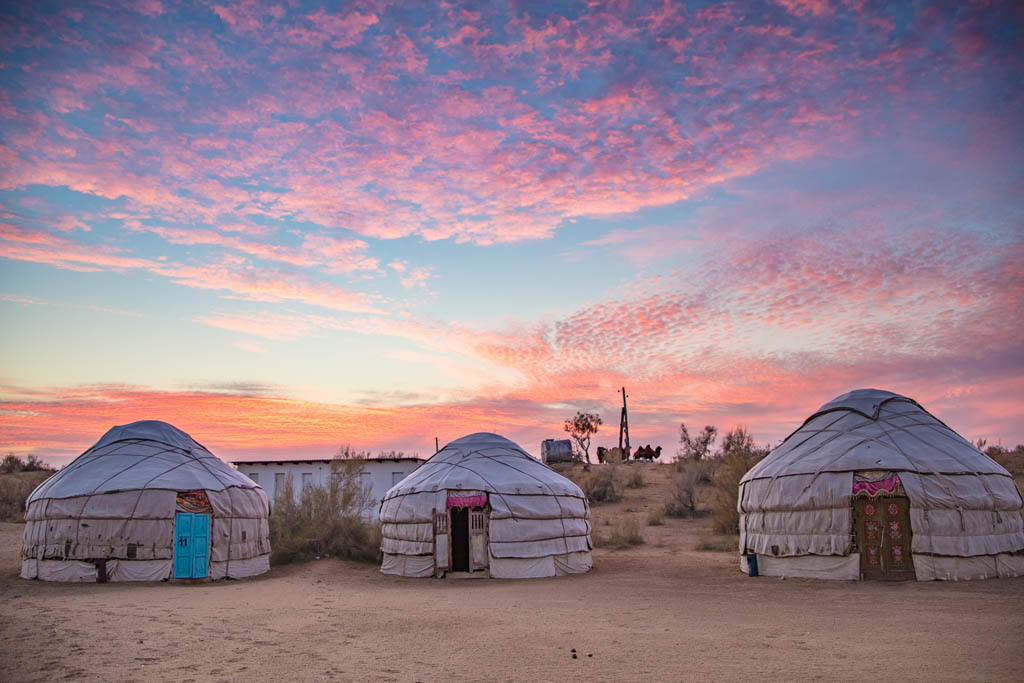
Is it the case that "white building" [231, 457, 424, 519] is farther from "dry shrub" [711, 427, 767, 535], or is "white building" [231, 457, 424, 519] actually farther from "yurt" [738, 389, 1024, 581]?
"yurt" [738, 389, 1024, 581]

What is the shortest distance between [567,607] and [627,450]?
97.7ft

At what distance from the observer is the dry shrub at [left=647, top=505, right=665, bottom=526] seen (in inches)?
853

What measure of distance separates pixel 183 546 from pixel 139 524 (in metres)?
0.85

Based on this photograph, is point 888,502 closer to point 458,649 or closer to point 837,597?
point 837,597

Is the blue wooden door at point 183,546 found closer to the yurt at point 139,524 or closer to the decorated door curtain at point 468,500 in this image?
the yurt at point 139,524

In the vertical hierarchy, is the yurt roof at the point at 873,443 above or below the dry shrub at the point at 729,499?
above

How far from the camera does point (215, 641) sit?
785cm

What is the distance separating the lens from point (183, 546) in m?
13.9

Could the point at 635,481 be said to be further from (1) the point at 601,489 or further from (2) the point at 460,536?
(2) the point at 460,536

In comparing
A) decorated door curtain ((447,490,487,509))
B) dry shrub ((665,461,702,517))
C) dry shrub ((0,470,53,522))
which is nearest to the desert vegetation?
dry shrub ((0,470,53,522))

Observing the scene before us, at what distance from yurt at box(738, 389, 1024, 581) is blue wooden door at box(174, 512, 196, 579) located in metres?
9.88

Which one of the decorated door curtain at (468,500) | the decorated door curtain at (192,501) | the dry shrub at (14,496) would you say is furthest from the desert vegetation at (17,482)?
the decorated door curtain at (468,500)

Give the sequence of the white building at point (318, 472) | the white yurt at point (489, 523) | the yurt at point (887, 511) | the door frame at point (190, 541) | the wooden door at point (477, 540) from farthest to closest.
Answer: the white building at point (318, 472) < the wooden door at point (477, 540) < the white yurt at point (489, 523) < the door frame at point (190, 541) < the yurt at point (887, 511)

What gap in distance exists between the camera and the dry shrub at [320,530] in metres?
16.7
